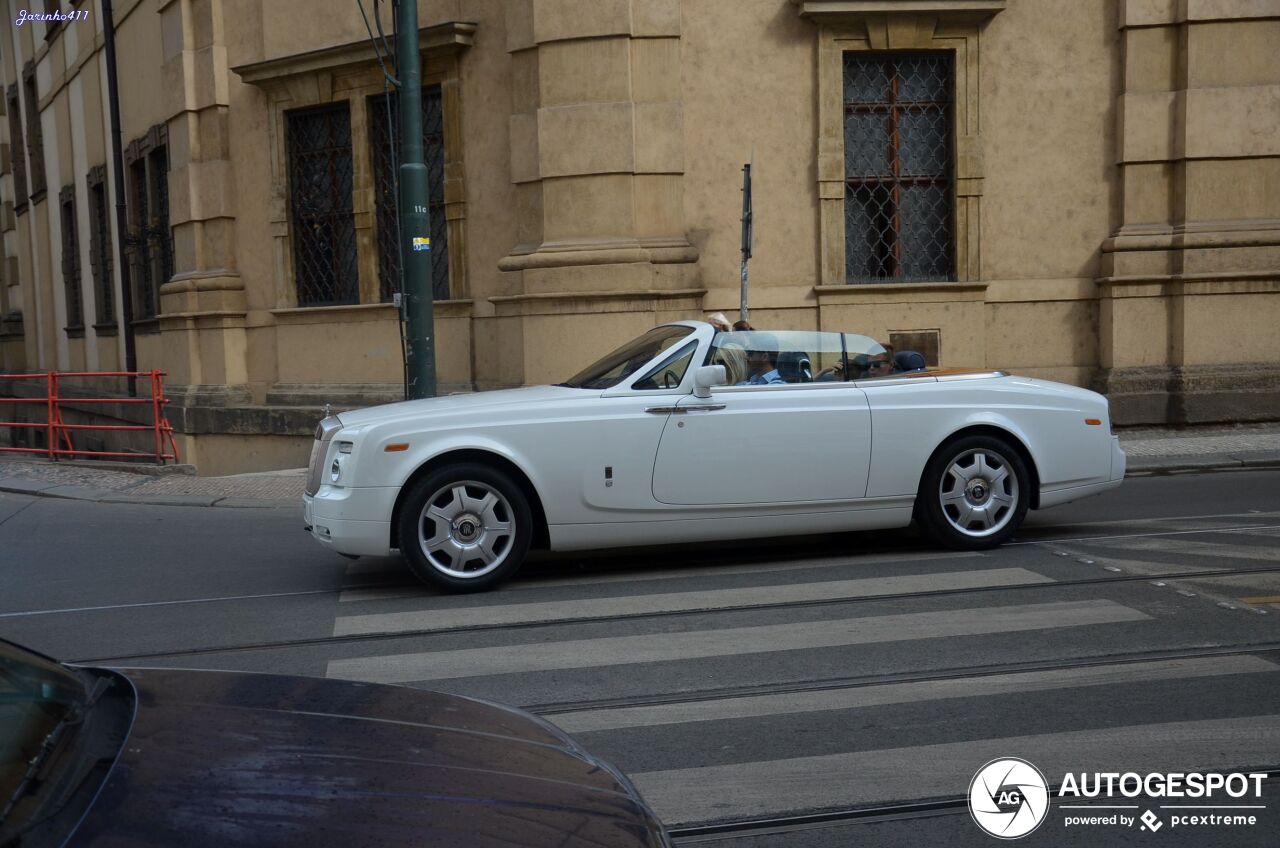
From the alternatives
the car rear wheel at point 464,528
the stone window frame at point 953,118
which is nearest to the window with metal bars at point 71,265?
the stone window frame at point 953,118

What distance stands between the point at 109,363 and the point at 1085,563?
1893cm

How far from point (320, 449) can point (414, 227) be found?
3827mm

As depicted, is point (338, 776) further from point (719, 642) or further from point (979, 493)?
point (979, 493)

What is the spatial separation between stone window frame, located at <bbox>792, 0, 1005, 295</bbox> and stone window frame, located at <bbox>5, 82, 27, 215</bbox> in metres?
22.9

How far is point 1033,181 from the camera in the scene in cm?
1382

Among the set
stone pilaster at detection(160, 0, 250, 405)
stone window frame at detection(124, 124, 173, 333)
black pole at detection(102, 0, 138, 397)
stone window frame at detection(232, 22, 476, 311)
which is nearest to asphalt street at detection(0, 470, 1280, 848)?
stone window frame at detection(232, 22, 476, 311)

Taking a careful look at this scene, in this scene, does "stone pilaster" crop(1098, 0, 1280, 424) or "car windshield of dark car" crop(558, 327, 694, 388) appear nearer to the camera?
"car windshield of dark car" crop(558, 327, 694, 388)

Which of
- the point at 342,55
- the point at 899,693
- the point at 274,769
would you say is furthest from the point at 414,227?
the point at 274,769

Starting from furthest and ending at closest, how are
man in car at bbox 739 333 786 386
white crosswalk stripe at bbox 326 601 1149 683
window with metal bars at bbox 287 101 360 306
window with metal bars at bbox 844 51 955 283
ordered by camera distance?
window with metal bars at bbox 287 101 360 306, window with metal bars at bbox 844 51 955 283, man in car at bbox 739 333 786 386, white crosswalk stripe at bbox 326 601 1149 683

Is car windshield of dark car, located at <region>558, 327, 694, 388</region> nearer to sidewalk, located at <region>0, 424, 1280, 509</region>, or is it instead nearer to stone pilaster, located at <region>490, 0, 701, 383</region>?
sidewalk, located at <region>0, 424, 1280, 509</region>

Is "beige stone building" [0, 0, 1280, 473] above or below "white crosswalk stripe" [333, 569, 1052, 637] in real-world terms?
above

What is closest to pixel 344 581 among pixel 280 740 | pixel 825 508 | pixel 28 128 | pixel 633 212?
pixel 825 508

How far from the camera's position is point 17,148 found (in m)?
30.5

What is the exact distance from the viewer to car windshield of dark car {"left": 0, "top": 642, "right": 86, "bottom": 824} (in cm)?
205
